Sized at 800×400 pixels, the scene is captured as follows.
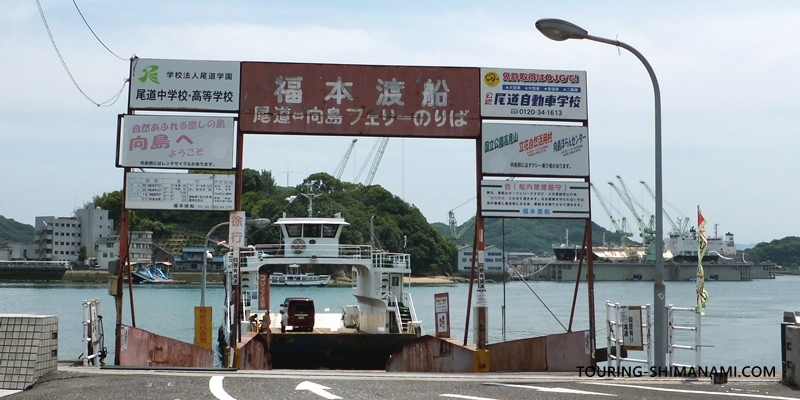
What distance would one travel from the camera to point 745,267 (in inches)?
6629

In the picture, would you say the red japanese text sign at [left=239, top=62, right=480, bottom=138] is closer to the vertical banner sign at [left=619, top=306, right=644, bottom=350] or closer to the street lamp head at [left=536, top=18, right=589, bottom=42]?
the street lamp head at [left=536, top=18, right=589, bottom=42]

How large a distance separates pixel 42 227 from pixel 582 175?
136 metres

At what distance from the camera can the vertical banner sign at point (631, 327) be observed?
49.5 feet

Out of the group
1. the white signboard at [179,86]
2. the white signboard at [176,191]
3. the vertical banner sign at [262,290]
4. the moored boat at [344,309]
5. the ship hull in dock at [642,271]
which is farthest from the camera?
the ship hull in dock at [642,271]

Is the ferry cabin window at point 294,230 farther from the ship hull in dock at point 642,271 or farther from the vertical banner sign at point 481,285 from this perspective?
the ship hull in dock at point 642,271

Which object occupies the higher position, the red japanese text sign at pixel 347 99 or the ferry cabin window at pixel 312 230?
the red japanese text sign at pixel 347 99

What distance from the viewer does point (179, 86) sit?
18.4 meters

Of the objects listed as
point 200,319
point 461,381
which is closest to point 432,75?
point 461,381

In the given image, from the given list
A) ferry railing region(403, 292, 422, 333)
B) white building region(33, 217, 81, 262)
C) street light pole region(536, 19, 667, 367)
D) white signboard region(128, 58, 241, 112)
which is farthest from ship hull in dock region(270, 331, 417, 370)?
white building region(33, 217, 81, 262)

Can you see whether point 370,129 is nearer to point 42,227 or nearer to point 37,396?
point 37,396

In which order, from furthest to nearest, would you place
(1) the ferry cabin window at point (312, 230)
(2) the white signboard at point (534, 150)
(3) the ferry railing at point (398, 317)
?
(1) the ferry cabin window at point (312, 230) → (3) the ferry railing at point (398, 317) → (2) the white signboard at point (534, 150)

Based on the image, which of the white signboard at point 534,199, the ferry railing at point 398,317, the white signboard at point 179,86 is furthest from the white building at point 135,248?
the white signboard at point 534,199

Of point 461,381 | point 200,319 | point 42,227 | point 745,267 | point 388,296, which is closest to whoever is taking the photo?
point 461,381

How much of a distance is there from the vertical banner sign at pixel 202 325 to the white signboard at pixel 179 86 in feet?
24.5
